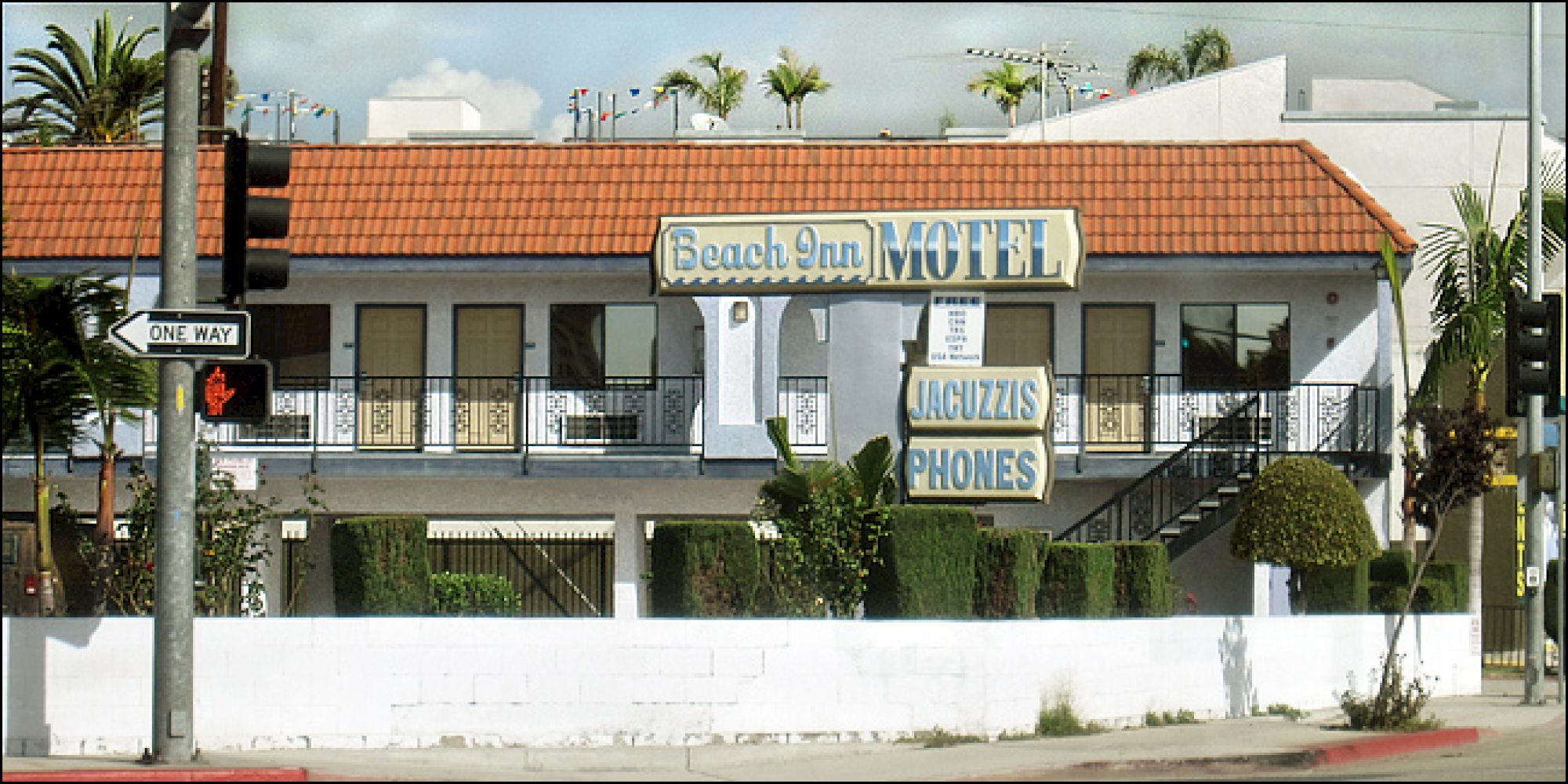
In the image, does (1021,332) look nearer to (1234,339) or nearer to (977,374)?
(1234,339)

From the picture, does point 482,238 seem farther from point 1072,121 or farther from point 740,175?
point 1072,121

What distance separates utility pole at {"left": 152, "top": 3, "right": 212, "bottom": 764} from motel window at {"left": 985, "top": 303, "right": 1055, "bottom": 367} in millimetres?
15845

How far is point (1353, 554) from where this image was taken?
25.1 m

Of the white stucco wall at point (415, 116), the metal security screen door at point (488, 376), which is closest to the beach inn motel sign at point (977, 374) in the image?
the metal security screen door at point (488, 376)

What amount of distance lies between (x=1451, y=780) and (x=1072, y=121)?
2341 cm

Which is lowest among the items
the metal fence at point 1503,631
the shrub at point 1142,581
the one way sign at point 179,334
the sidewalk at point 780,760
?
the metal fence at point 1503,631

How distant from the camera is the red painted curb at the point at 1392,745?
Answer: 18.8 metres

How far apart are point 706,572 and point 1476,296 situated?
49.9ft

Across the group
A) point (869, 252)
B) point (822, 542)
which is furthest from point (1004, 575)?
point (869, 252)

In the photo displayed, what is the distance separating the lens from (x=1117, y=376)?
97.8 feet

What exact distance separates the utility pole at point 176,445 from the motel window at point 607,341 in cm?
1372

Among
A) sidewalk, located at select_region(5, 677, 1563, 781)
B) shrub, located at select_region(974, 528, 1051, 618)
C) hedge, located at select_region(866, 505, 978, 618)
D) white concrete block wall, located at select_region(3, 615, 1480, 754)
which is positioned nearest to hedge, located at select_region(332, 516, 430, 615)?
white concrete block wall, located at select_region(3, 615, 1480, 754)

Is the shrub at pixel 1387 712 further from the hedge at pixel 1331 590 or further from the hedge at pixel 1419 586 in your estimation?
the hedge at pixel 1419 586

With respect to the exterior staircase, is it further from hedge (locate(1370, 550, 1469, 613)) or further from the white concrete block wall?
the white concrete block wall
